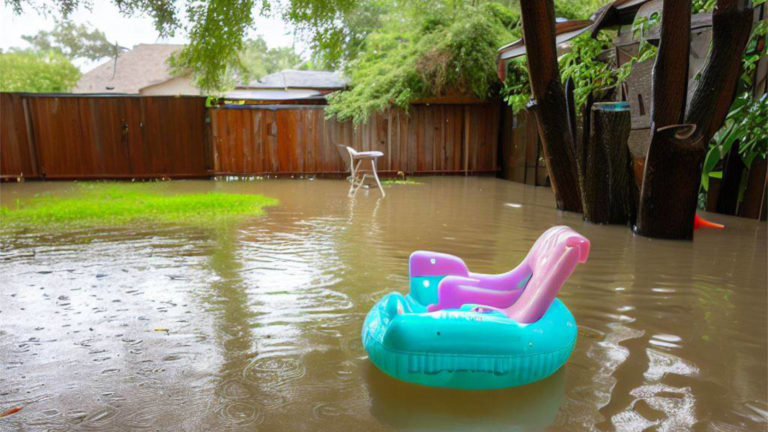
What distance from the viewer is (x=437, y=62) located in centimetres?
1184

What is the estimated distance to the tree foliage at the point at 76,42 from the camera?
34.6 m

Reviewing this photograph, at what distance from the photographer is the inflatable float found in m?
2.15

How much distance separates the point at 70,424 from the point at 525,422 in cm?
172

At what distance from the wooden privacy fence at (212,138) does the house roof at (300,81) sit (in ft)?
12.3

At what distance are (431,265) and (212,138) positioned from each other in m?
10.9

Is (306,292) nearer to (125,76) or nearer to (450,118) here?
(450,118)

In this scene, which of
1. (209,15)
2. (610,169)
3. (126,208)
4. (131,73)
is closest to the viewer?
(209,15)

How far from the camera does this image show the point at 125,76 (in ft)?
82.8

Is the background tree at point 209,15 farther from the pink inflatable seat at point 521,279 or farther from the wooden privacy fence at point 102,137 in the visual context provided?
the wooden privacy fence at point 102,137

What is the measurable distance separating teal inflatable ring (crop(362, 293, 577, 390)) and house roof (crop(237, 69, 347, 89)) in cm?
1456

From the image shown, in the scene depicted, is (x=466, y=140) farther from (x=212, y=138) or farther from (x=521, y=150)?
(x=212, y=138)

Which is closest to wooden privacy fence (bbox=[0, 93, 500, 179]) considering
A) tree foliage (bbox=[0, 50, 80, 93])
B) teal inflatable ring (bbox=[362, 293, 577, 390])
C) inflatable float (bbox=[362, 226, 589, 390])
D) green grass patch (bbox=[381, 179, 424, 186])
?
green grass patch (bbox=[381, 179, 424, 186])

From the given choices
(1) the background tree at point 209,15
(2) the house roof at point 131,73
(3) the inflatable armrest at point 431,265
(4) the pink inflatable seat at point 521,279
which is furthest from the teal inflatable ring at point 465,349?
(2) the house roof at point 131,73

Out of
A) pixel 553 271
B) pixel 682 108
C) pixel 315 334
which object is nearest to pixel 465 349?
pixel 553 271
